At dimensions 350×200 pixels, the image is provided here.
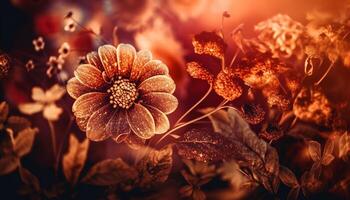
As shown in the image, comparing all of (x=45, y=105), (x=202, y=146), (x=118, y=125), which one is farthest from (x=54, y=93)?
(x=202, y=146)

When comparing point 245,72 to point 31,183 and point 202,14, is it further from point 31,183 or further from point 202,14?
point 31,183

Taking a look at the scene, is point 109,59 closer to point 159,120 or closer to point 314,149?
point 159,120

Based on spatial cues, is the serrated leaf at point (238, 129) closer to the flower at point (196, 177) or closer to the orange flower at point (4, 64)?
the flower at point (196, 177)

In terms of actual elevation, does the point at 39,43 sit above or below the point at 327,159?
above

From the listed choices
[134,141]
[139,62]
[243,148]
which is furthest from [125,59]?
[243,148]

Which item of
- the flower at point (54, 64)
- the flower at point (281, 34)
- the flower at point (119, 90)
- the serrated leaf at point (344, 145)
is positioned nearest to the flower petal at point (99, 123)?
the flower at point (119, 90)

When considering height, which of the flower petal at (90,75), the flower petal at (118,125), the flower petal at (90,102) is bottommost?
the flower petal at (118,125)

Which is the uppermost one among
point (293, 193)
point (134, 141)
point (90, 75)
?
point (90, 75)
